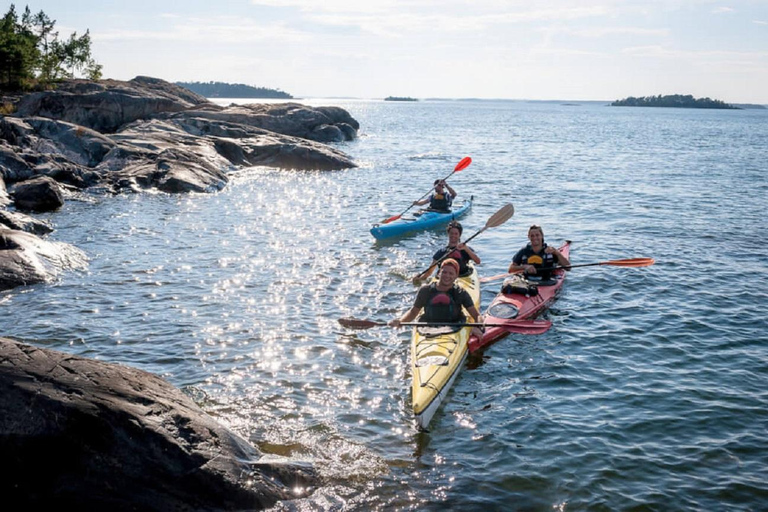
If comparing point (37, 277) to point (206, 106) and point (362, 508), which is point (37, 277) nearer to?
point (362, 508)

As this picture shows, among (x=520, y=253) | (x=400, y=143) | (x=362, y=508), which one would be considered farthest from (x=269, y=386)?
(x=400, y=143)

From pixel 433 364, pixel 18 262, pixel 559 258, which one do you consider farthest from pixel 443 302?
pixel 18 262

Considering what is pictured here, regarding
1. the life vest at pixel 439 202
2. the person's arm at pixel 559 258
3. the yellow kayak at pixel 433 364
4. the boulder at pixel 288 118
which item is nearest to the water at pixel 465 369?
the yellow kayak at pixel 433 364

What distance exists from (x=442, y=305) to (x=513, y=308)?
209 centimetres

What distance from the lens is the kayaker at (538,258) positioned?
41.7ft

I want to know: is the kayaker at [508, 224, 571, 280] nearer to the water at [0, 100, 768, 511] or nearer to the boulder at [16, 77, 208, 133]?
the water at [0, 100, 768, 511]

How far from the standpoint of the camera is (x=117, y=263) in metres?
14.8

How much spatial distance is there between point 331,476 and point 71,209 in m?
17.3

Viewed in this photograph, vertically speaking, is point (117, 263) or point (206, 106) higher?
point (206, 106)

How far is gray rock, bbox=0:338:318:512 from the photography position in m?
4.90

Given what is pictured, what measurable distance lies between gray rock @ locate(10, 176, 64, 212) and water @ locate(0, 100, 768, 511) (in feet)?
1.89

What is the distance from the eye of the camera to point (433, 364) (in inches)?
344

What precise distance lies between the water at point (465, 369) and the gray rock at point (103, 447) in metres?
1.20

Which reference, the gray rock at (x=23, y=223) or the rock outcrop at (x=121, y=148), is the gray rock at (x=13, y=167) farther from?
the gray rock at (x=23, y=223)
